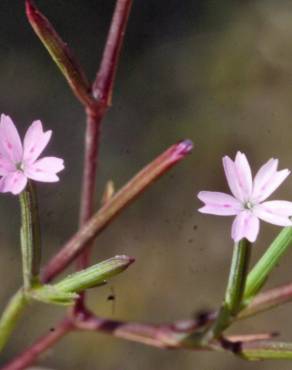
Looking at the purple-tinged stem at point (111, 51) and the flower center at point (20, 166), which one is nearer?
the flower center at point (20, 166)

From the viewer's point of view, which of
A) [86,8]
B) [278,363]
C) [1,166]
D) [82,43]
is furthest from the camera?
[278,363]

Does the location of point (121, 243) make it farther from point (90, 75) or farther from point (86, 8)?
point (86, 8)

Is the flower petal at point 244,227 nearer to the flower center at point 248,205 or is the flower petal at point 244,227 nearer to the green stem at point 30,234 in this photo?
the flower center at point 248,205

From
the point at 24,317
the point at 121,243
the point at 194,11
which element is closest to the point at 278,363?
the point at 121,243

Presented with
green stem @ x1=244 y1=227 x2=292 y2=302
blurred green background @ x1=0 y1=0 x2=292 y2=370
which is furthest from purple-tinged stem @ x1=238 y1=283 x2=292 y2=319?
blurred green background @ x1=0 y1=0 x2=292 y2=370

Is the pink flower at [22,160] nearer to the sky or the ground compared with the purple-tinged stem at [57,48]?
nearer to the ground

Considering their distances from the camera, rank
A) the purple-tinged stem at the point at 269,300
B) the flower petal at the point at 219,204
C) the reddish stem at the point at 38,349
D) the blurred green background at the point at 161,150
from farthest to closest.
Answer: the blurred green background at the point at 161,150, the reddish stem at the point at 38,349, the purple-tinged stem at the point at 269,300, the flower petal at the point at 219,204

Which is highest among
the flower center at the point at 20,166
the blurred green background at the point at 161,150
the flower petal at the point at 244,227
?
the flower center at the point at 20,166

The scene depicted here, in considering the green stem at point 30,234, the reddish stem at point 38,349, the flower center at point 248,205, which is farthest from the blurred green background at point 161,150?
the flower center at point 248,205
